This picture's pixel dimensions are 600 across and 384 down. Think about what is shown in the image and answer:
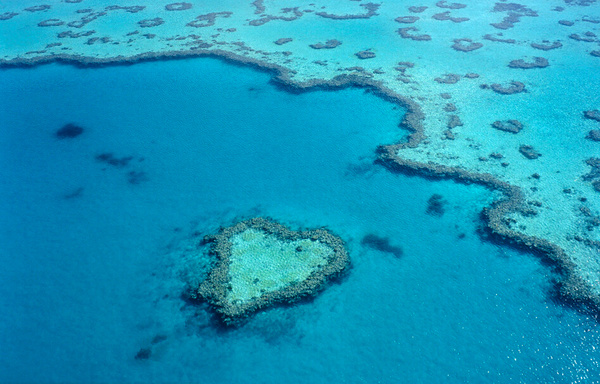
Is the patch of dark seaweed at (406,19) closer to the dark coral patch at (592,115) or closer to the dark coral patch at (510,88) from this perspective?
the dark coral patch at (510,88)

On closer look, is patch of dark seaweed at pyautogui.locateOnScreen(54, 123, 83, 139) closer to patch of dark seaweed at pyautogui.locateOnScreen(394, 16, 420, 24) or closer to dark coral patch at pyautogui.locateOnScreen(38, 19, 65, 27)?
dark coral patch at pyautogui.locateOnScreen(38, 19, 65, 27)

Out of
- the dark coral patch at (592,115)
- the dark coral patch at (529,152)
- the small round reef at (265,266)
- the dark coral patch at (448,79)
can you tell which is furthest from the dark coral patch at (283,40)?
the dark coral patch at (592,115)

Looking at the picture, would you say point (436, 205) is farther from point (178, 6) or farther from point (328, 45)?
point (178, 6)

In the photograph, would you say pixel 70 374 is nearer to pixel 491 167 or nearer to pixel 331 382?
pixel 331 382

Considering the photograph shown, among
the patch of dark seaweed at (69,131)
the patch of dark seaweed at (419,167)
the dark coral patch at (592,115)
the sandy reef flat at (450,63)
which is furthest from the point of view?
the patch of dark seaweed at (69,131)

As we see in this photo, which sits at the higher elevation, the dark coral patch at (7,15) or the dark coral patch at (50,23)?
the dark coral patch at (7,15)

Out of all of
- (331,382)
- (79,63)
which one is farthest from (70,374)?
(79,63)

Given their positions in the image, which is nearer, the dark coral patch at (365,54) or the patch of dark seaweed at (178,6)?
the dark coral patch at (365,54)

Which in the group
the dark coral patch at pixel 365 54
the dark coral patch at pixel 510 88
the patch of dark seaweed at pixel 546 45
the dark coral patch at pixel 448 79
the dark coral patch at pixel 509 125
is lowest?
the dark coral patch at pixel 509 125
